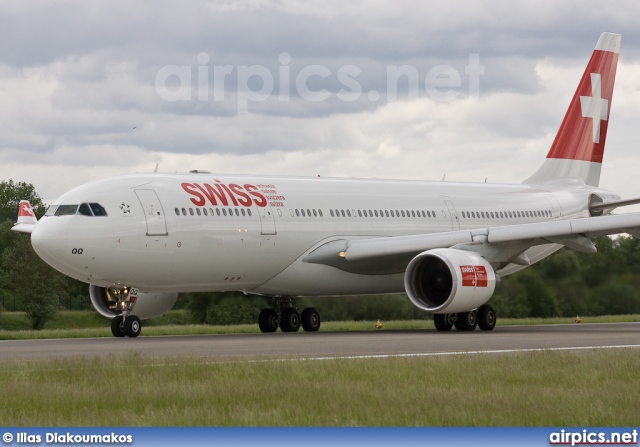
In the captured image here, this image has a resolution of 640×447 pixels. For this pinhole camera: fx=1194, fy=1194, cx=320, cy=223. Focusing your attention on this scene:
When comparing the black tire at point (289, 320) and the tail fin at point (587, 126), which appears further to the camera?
the tail fin at point (587, 126)

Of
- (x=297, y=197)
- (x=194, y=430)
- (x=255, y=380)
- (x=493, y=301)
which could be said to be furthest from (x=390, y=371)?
(x=493, y=301)

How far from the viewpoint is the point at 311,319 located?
2956cm

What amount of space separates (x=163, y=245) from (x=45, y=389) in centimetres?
1125

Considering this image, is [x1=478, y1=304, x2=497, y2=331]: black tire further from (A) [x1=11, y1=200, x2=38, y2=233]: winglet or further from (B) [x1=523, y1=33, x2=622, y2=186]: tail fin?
(A) [x1=11, y1=200, x2=38, y2=233]: winglet

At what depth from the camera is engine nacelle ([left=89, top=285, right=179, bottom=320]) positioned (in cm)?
2723

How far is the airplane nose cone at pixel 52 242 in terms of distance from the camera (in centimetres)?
2317

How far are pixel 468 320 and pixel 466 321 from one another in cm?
5

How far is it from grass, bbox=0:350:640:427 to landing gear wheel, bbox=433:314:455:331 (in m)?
10.8

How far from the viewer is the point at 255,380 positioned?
14.0 meters

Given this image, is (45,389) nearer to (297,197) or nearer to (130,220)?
(130,220)

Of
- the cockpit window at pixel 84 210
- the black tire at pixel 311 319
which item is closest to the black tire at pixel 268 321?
the black tire at pixel 311 319

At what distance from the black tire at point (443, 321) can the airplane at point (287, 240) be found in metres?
0.05

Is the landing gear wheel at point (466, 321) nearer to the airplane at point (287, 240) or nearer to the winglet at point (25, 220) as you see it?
the airplane at point (287, 240)

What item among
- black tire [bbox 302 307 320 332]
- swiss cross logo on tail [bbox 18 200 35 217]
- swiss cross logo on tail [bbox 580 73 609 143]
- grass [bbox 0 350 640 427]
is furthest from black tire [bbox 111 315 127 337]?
swiss cross logo on tail [bbox 580 73 609 143]
